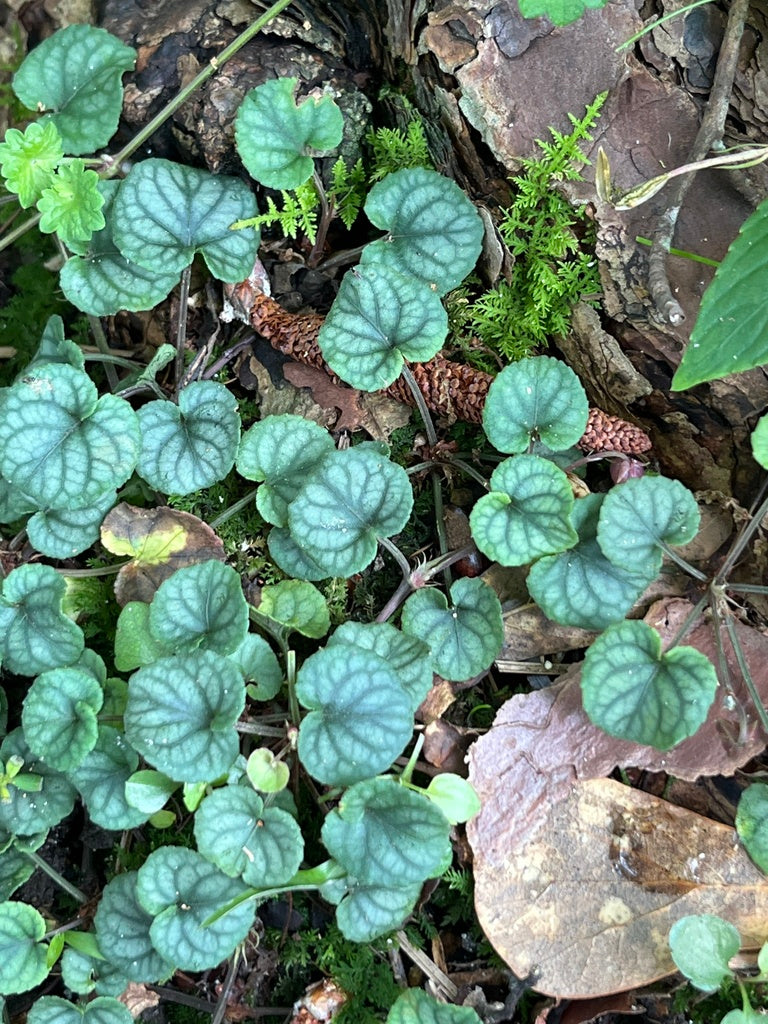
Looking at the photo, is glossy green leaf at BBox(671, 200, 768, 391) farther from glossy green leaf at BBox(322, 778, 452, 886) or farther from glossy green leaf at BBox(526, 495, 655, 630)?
glossy green leaf at BBox(322, 778, 452, 886)

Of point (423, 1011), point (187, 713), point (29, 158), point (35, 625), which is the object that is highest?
point (29, 158)

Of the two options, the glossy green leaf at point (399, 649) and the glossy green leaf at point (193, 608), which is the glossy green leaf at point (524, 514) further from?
the glossy green leaf at point (193, 608)

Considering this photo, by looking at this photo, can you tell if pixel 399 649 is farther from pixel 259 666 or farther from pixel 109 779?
pixel 109 779

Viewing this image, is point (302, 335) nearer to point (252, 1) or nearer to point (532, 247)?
point (532, 247)

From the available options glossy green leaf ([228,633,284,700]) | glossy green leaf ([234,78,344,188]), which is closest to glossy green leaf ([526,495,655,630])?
glossy green leaf ([228,633,284,700])

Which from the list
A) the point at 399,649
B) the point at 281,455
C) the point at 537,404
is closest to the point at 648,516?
the point at 537,404
